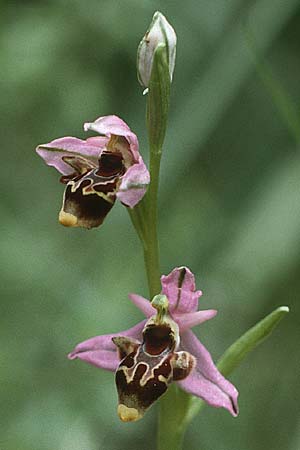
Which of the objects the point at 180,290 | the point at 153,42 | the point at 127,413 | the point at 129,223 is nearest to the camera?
the point at 127,413

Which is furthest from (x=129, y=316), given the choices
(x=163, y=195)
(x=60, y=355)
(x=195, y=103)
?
(x=195, y=103)

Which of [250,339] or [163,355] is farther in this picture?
[250,339]

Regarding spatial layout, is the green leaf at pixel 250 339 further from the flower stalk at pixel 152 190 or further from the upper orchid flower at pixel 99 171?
the upper orchid flower at pixel 99 171

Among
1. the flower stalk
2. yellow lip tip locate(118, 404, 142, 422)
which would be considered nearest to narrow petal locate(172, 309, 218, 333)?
the flower stalk

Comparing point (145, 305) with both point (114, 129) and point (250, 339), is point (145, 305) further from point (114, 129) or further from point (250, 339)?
point (114, 129)

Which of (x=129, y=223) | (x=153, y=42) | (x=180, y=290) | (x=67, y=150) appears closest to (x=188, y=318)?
(x=180, y=290)

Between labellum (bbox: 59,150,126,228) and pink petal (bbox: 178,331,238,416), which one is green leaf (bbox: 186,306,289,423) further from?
labellum (bbox: 59,150,126,228)

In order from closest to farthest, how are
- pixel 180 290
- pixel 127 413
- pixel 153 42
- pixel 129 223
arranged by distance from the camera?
pixel 127 413, pixel 153 42, pixel 180 290, pixel 129 223
